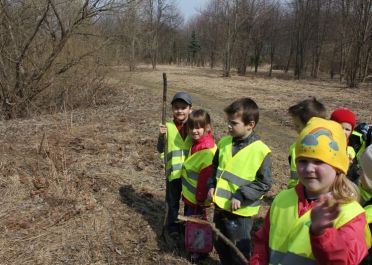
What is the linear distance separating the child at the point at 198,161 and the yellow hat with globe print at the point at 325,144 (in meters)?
2.07

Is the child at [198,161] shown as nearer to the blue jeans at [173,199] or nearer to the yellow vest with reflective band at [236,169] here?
the blue jeans at [173,199]

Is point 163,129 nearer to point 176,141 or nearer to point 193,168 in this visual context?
point 176,141

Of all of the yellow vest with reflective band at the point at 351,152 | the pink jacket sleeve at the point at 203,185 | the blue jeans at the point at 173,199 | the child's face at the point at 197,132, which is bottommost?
the blue jeans at the point at 173,199

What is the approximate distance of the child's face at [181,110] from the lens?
425 centimetres

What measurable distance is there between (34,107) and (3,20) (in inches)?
106

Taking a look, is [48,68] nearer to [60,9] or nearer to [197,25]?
[60,9]

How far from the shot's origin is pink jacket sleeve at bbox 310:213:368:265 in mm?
1611

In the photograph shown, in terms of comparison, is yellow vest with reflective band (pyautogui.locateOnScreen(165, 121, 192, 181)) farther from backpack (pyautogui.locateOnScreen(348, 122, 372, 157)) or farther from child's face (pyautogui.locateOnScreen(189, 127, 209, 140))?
backpack (pyautogui.locateOnScreen(348, 122, 372, 157))

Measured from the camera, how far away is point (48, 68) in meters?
12.5

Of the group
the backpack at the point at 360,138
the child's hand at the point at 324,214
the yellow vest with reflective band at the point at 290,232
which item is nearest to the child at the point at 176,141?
the backpack at the point at 360,138

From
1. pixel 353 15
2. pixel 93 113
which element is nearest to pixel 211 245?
pixel 93 113

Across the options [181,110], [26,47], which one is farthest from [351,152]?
[26,47]

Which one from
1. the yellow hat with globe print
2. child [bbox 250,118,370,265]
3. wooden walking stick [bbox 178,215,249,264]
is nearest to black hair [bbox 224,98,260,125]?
wooden walking stick [bbox 178,215,249,264]

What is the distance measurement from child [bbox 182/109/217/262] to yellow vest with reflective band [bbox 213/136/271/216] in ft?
1.67
